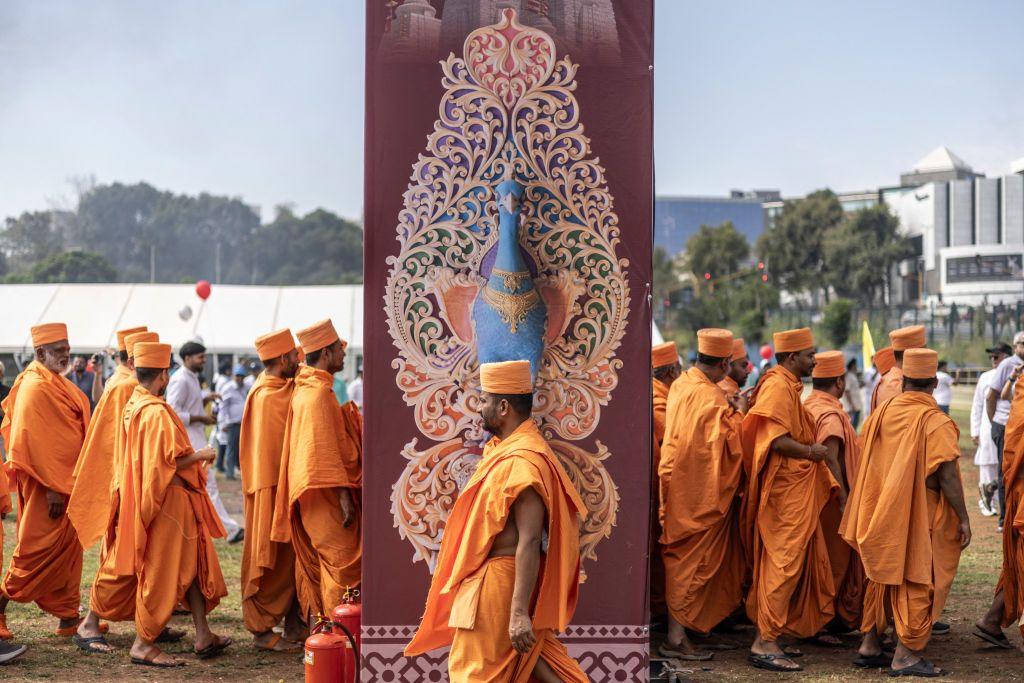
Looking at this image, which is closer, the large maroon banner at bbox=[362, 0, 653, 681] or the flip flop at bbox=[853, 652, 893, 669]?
the large maroon banner at bbox=[362, 0, 653, 681]

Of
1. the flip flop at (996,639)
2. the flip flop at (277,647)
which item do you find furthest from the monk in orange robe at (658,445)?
the flip flop at (277,647)

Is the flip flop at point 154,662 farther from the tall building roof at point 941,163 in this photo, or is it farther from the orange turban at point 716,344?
the tall building roof at point 941,163

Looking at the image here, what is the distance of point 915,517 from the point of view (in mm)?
6949

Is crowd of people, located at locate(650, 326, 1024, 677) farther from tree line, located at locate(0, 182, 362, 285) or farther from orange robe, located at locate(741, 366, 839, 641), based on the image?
tree line, located at locate(0, 182, 362, 285)

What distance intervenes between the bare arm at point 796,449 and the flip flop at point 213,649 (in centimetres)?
393

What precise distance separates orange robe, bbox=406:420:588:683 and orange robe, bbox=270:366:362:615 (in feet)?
8.08

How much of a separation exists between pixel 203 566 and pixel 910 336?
5.23 meters

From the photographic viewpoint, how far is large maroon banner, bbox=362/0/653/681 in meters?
5.74

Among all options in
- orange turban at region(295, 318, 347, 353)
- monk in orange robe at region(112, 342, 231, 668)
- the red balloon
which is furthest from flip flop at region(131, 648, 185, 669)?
the red balloon

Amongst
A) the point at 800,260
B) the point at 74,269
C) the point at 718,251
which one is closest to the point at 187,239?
the point at 74,269

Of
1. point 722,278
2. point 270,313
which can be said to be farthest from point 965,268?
point 270,313

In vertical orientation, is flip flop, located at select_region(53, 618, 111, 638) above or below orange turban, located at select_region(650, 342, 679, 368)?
below

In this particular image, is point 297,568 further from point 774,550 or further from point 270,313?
point 270,313

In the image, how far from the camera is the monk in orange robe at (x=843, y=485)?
7.79 metres
